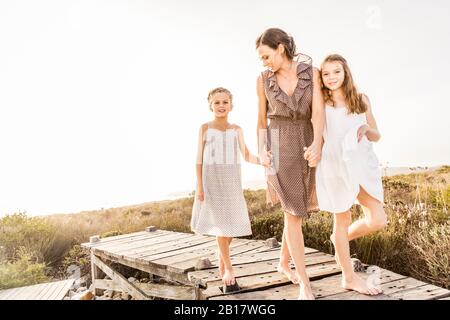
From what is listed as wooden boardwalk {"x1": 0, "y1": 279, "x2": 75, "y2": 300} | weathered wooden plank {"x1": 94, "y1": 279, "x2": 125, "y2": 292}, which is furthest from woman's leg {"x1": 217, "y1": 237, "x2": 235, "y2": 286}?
weathered wooden plank {"x1": 94, "y1": 279, "x2": 125, "y2": 292}

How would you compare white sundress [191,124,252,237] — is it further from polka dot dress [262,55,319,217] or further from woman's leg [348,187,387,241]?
woman's leg [348,187,387,241]

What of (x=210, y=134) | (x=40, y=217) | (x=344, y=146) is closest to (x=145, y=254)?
(x=210, y=134)

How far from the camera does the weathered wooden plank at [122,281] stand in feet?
14.1

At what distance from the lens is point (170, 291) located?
390 centimetres

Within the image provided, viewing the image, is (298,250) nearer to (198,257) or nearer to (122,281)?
(198,257)

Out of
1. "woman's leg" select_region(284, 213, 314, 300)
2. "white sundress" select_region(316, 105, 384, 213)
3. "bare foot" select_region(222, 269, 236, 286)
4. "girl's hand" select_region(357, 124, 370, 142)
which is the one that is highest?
"girl's hand" select_region(357, 124, 370, 142)

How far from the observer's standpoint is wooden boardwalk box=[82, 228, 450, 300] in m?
2.95

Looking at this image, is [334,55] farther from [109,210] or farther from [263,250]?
[109,210]

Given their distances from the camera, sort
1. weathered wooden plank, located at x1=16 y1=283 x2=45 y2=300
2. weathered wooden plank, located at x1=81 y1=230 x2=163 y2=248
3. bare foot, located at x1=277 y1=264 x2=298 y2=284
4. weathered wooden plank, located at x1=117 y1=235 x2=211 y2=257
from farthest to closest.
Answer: weathered wooden plank, located at x1=81 y1=230 x2=163 y2=248
weathered wooden plank, located at x1=117 y1=235 x2=211 y2=257
weathered wooden plank, located at x1=16 y1=283 x2=45 y2=300
bare foot, located at x1=277 y1=264 x2=298 y2=284

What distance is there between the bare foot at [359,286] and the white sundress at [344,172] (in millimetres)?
490

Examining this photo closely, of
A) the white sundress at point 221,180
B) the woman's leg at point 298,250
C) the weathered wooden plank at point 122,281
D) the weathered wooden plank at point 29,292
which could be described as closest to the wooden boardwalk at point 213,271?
the weathered wooden plank at point 122,281

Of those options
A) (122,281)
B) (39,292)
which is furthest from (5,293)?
(122,281)
